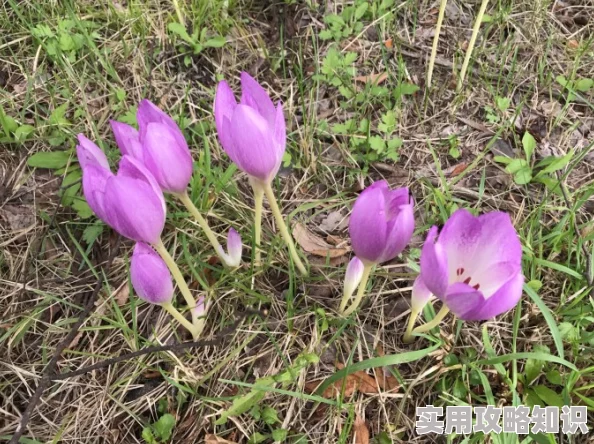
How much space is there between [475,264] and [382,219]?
0.28 m

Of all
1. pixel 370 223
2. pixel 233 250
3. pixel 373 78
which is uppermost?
pixel 370 223

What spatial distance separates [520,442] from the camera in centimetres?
162

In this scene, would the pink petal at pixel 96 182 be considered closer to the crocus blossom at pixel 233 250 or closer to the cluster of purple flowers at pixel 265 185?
the cluster of purple flowers at pixel 265 185

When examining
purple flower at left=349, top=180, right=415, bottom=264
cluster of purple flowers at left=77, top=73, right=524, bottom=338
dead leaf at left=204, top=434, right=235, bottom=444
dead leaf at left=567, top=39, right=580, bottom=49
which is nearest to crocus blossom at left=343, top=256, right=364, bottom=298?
cluster of purple flowers at left=77, top=73, right=524, bottom=338

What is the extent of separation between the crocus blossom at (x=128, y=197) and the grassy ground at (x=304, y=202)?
501 mm

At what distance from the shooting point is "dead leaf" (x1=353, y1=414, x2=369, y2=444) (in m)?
1.66

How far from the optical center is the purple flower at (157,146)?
134cm

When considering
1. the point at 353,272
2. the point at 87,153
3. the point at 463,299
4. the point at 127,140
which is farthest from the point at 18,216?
the point at 463,299

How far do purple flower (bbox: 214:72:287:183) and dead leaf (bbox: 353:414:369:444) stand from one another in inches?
31.0

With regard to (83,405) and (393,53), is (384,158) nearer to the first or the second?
(393,53)

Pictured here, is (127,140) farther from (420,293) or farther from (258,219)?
(420,293)

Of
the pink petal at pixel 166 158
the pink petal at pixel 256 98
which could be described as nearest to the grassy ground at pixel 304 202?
the pink petal at pixel 166 158

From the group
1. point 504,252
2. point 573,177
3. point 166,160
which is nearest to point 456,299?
point 504,252

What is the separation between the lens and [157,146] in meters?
1.34
